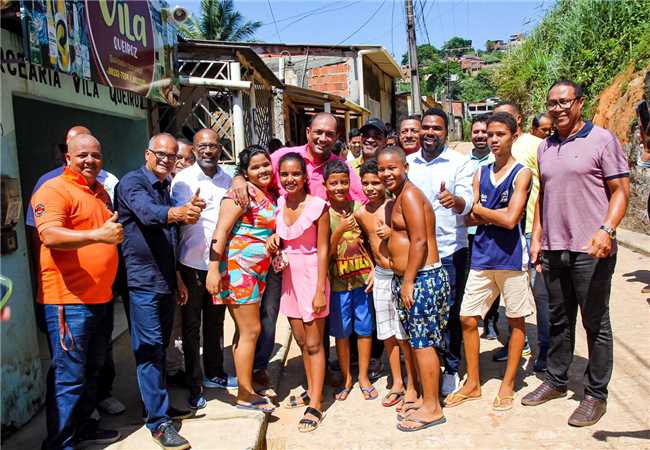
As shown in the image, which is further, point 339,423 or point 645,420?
point 339,423

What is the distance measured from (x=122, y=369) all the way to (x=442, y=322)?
2712mm

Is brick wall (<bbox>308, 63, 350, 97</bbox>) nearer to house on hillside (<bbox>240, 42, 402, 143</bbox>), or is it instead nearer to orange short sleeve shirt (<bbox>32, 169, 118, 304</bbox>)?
house on hillside (<bbox>240, 42, 402, 143</bbox>)

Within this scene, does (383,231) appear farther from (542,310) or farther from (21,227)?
(21,227)

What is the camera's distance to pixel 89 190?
10.5 feet

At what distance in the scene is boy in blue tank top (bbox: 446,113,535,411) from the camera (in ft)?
12.4

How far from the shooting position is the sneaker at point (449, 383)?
4.08 m

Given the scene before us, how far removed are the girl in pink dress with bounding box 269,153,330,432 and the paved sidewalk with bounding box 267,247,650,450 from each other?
0.19 meters

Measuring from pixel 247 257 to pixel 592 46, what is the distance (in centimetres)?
1171

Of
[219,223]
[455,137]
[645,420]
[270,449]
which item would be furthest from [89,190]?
[455,137]

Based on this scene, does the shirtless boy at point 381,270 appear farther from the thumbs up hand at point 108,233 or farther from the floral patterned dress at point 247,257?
the thumbs up hand at point 108,233

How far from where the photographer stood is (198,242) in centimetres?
385

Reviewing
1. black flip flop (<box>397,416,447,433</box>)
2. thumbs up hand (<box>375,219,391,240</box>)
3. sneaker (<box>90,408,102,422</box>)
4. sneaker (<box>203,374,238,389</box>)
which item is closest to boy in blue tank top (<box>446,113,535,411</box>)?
black flip flop (<box>397,416,447,433</box>)

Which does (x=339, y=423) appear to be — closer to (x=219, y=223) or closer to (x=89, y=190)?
(x=219, y=223)

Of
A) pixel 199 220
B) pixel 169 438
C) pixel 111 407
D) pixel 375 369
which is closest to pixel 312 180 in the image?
pixel 199 220
